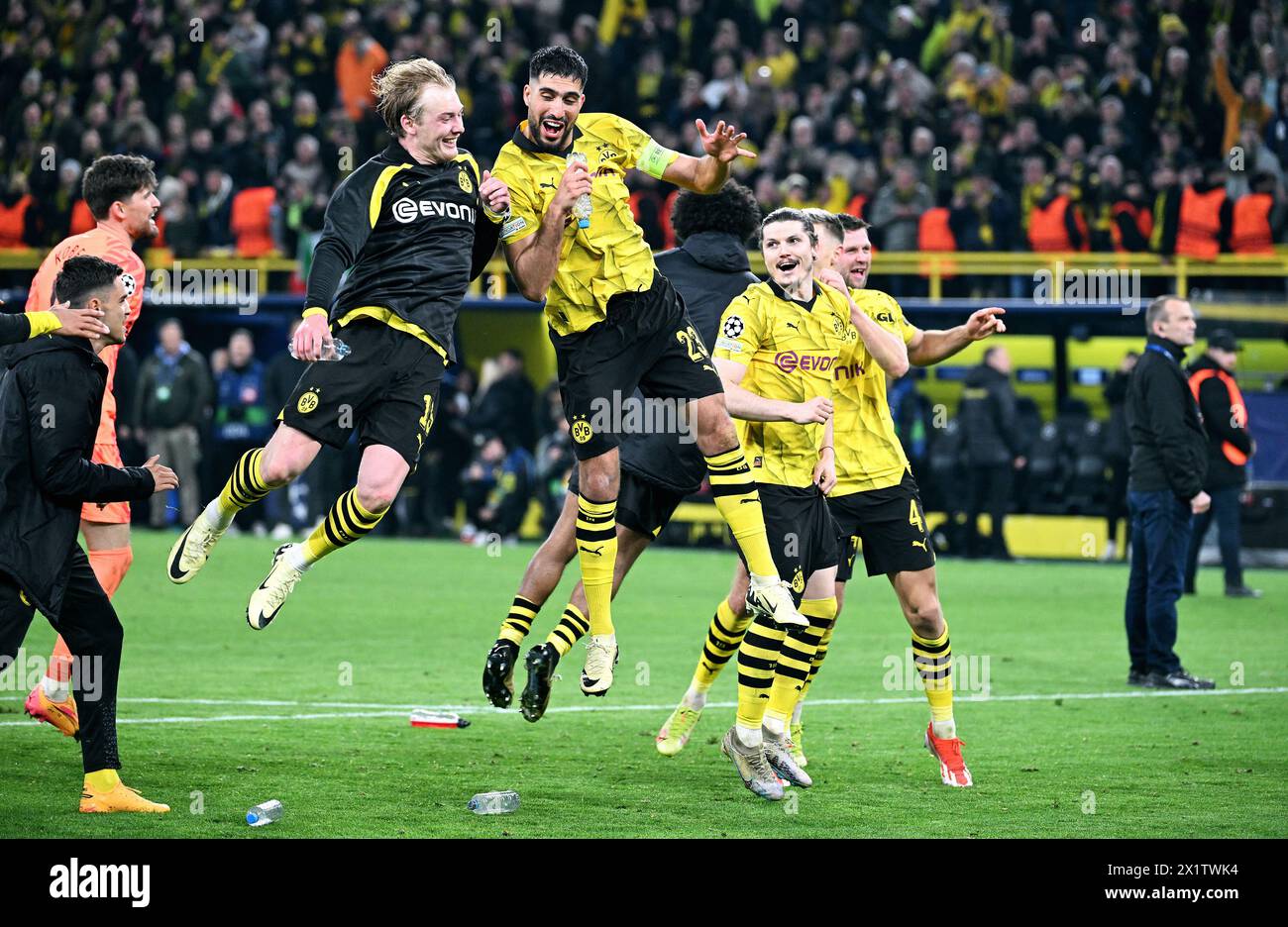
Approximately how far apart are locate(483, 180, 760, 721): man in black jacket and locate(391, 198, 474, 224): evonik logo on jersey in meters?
1.24

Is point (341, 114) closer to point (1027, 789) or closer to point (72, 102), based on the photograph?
point (72, 102)

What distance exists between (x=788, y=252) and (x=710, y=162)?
534mm

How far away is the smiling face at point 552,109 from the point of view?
7410 millimetres

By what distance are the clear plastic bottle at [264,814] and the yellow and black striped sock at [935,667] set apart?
117 inches

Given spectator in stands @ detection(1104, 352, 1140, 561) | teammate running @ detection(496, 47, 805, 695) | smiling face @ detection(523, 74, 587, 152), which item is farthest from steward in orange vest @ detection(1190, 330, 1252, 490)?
smiling face @ detection(523, 74, 587, 152)

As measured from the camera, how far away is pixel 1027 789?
776 centimetres

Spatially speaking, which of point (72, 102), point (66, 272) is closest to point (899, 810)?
point (66, 272)

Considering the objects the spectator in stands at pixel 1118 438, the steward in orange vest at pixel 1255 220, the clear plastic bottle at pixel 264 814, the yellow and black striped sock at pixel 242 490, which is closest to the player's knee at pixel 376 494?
the yellow and black striped sock at pixel 242 490

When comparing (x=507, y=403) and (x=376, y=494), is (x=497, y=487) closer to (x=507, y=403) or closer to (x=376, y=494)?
(x=507, y=403)

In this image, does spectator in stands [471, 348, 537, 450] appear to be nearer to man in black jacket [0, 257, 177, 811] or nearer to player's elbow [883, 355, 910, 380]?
player's elbow [883, 355, 910, 380]

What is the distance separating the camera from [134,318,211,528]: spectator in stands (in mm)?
20953

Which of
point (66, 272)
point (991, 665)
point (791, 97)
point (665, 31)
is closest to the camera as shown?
point (66, 272)

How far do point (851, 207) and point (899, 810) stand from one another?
558 inches

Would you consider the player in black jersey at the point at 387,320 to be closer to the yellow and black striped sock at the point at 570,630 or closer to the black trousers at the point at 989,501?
the yellow and black striped sock at the point at 570,630
